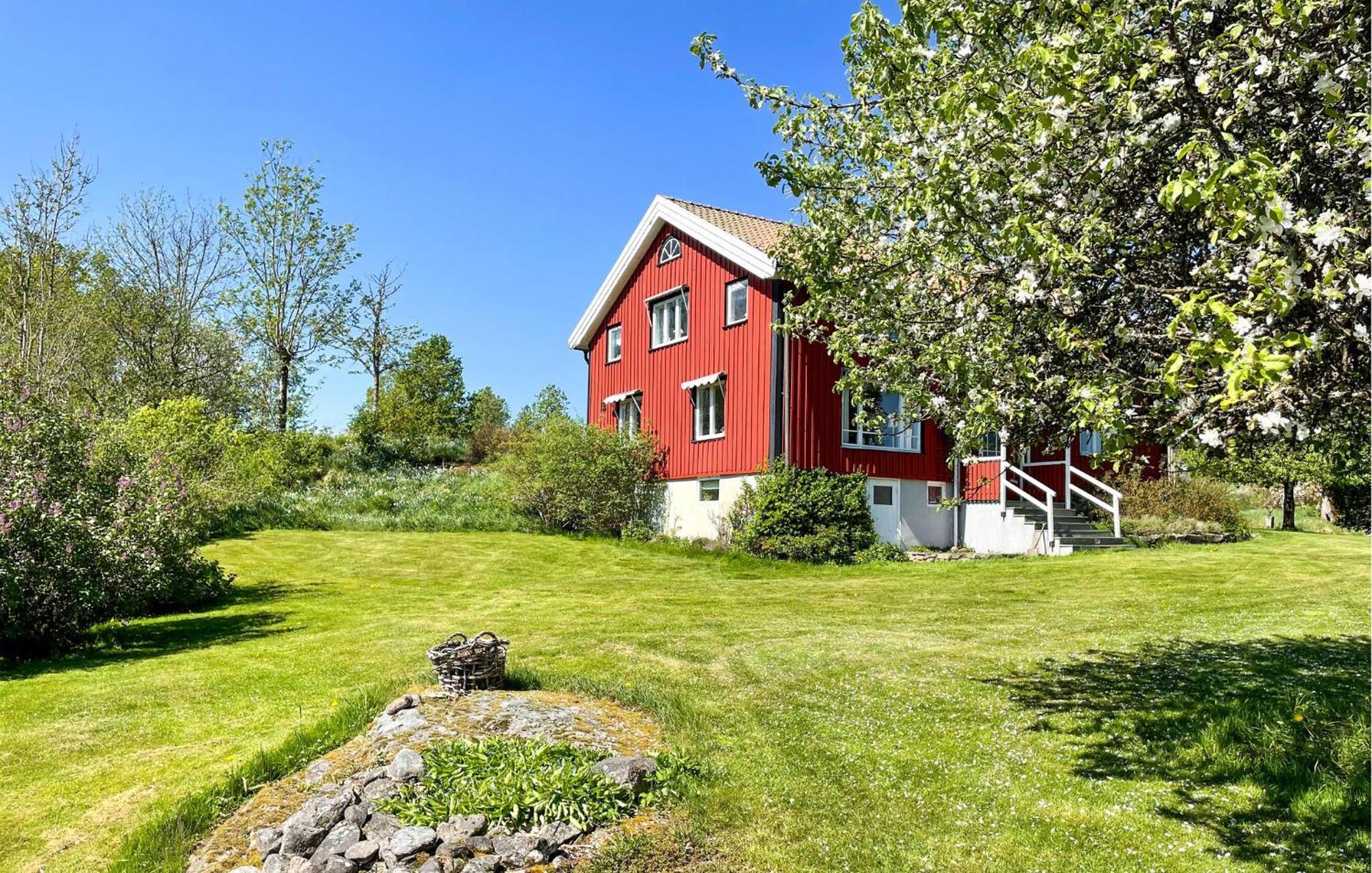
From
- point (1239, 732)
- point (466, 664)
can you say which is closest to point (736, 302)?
point (466, 664)

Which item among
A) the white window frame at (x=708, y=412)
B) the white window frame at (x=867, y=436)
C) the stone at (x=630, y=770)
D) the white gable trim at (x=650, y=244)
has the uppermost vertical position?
the white gable trim at (x=650, y=244)

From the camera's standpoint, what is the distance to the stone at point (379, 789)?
A: 533 cm

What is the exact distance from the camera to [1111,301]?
6.10m

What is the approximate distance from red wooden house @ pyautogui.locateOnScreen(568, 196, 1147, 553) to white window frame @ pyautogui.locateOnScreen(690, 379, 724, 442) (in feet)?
0.12

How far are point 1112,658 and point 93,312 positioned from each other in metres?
36.3

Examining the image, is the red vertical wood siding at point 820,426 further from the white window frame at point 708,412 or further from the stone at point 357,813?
the stone at point 357,813

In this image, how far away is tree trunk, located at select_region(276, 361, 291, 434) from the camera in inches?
1396

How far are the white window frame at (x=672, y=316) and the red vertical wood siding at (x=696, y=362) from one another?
0.50ft

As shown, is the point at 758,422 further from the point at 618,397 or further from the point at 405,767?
the point at 405,767

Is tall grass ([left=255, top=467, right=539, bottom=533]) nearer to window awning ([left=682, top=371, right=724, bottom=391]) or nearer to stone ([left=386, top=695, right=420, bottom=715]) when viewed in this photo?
window awning ([left=682, top=371, right=724, bottom=391])

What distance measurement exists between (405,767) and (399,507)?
2316cm

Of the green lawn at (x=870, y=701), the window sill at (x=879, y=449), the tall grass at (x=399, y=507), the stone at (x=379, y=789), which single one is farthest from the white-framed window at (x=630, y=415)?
the stone at (x=379, y=789)

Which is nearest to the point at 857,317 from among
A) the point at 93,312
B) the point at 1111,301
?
the point at 1111,301

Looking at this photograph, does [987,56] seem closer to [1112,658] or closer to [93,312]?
[1112,658]
